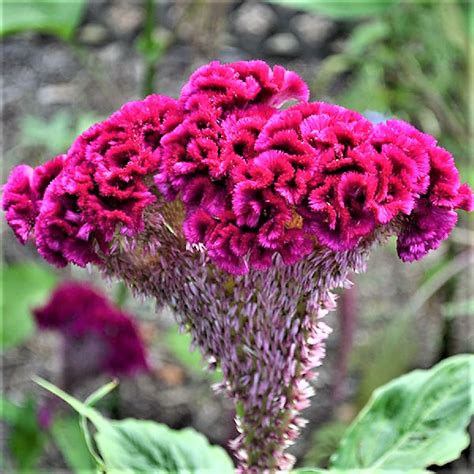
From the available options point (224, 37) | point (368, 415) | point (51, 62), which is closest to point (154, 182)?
point (368, 415)

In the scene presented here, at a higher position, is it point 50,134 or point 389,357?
point 50,134

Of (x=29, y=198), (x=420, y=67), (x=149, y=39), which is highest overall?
(x=29, y=198)

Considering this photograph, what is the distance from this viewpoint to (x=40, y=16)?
1.63 meters

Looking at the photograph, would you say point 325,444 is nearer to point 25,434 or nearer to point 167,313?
point 167,313

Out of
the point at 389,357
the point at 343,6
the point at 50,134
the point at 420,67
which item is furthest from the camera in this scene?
the point at 50,134

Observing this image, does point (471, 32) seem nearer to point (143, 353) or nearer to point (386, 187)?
point (143, 353)

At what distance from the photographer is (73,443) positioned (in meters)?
1.70

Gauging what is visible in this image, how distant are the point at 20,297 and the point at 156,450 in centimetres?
98

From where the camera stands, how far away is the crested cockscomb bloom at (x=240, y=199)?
26.0 inches

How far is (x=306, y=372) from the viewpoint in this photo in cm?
83

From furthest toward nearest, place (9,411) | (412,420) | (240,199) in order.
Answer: (9,411) → (412,420) → (240,199)

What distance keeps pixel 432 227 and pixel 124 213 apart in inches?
9.6

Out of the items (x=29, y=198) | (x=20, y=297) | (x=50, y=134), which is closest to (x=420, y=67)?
(x=50, y=134)

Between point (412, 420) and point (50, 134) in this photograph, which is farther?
point (50, 134)
